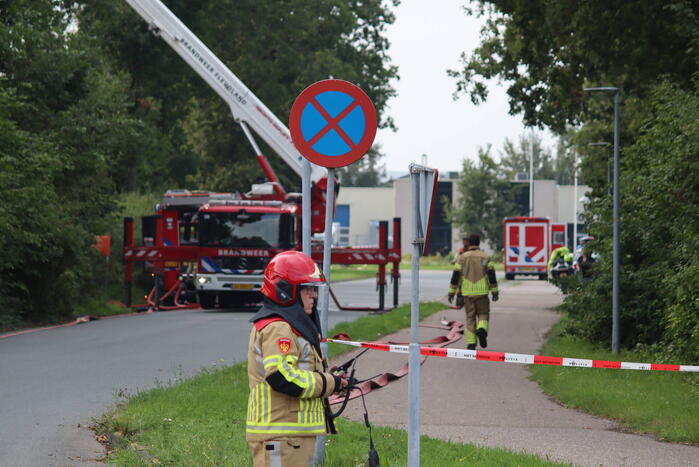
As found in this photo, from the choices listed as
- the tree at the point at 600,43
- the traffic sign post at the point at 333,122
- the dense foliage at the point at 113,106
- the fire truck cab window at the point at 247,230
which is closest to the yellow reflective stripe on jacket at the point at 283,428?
the traffic sign post at the point at 333,122

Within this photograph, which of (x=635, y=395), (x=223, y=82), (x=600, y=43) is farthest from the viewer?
(x=223, y=82)

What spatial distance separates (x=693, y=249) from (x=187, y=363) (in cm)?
684

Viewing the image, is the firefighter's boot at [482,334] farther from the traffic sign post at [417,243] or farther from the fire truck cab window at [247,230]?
the traffic sign post at [417,243]

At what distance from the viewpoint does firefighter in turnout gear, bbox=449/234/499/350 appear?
659 inches

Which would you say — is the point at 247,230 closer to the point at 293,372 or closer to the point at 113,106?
the point at 113,106

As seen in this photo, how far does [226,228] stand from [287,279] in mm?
20831

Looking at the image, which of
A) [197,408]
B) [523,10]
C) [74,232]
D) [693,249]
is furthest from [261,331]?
[74,232]

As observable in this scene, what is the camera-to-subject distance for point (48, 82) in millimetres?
25219

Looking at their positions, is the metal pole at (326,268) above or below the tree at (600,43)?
below

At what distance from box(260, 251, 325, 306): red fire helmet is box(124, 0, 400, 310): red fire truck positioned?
1952cm

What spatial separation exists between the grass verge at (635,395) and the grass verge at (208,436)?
2272 mm

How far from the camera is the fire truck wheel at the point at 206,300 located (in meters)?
26.6

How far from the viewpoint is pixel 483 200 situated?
3076 inches

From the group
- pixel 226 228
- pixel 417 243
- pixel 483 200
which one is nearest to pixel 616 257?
pixel 417 243
